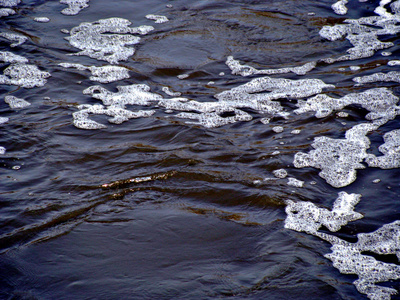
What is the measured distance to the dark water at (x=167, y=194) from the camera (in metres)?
2.51

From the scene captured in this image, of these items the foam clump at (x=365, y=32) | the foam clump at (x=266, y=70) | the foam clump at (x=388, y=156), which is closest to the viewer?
the foam clump at (x=388, y=156)

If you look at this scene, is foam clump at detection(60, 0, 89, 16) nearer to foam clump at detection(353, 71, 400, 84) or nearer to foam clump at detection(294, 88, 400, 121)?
foam clump at detection(294, 88, 400, 121)

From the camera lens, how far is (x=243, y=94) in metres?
5.11

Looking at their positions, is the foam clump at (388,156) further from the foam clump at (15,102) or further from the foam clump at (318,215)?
the foam clump at (15,102)

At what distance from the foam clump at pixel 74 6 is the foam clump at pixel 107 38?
570mm

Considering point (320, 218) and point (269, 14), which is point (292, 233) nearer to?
point (320, 218)

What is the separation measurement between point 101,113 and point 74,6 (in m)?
3.67

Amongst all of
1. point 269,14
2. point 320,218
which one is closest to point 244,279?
point 320,218

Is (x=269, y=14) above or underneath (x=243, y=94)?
above

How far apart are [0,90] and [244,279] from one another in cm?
413

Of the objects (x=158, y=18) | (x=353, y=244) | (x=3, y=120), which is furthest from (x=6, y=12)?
(x=353, y=244)

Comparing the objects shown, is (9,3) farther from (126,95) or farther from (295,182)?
(295,182)

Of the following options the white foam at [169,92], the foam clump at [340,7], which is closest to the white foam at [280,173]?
the white foam at [169,92]

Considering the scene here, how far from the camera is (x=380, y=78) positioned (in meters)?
5.13
